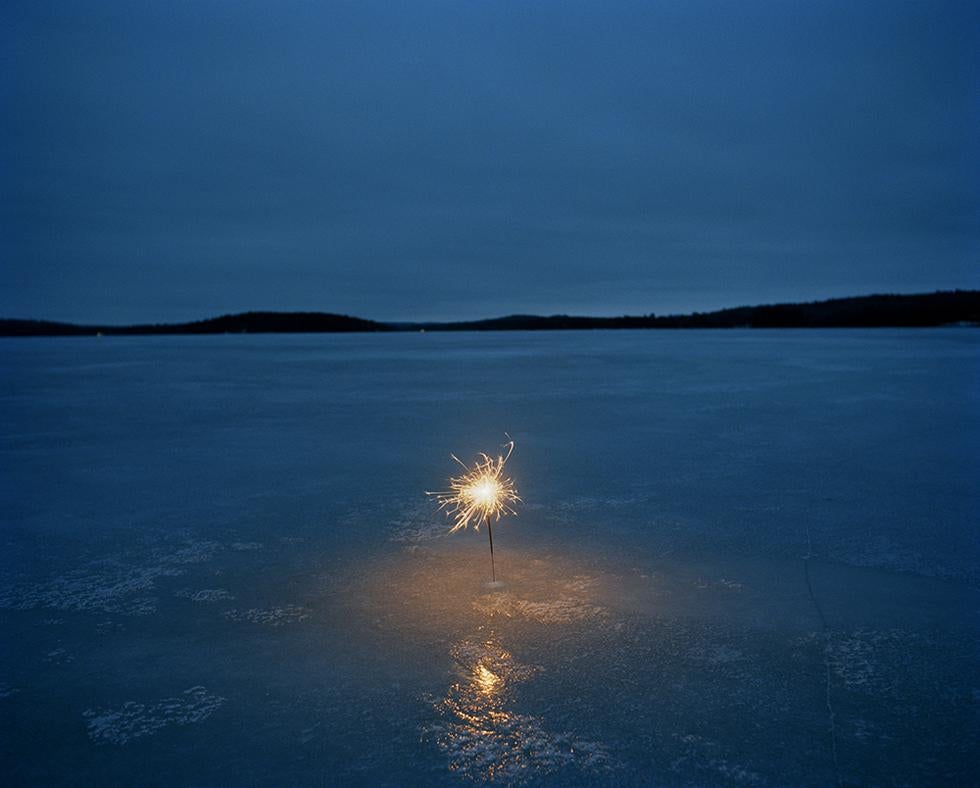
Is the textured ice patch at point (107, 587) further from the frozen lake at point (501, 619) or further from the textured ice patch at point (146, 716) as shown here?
the textured ice patch at point (146, 716)

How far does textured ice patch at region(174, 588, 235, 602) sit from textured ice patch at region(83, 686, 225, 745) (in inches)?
44.0

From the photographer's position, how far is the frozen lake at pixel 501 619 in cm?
287

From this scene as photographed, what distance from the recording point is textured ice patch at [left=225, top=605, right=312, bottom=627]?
13.4 feet

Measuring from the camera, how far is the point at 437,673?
11.3 feet

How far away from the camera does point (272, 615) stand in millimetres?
4152

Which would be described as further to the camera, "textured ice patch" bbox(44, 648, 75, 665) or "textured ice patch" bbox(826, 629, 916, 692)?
"textured ice patch" bbox(44, 648, 75, 665)

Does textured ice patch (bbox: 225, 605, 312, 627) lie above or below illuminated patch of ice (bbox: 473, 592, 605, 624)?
below

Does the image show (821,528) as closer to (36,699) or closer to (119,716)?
(119,716)

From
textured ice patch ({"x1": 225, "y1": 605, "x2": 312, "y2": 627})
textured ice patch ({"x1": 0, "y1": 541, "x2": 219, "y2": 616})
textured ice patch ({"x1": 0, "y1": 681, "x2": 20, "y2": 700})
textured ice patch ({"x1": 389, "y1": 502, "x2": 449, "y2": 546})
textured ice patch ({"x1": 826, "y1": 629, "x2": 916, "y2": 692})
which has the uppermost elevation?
textured ice patch ({"x1": 389, "y1": 502, "x2": 449, "y2": 546})

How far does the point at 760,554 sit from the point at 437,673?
112 inches

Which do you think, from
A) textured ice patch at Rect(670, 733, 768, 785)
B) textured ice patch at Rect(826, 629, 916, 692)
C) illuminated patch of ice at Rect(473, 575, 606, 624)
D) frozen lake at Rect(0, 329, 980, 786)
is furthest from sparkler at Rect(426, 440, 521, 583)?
textured ice patch at Rect(826, 629, 916, 692)

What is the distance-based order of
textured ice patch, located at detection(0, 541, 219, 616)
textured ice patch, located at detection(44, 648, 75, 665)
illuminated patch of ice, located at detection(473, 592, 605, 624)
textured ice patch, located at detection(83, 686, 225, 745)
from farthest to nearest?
textured ice patch, located at detection(0, 541, 219, 616), illuminated patch of ice, located at detection(473, 592, 605, 624), textured ice patch, located at detection(44, 648, 75, 665), textured ice patch, located at detection(83, 686, 225, 745)

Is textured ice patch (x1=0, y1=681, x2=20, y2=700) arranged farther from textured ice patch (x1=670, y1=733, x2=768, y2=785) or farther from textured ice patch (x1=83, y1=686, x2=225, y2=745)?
textured ice patch (x1=670, y1=733, x2=768, y2=785)

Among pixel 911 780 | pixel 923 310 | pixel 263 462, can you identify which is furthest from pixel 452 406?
pixel 923 310
